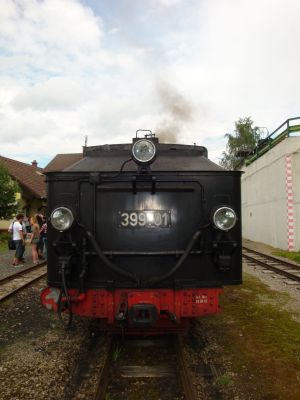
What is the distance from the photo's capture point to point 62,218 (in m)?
4.12

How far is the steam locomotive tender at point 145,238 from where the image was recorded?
4238 mm

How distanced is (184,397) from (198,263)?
1318mm

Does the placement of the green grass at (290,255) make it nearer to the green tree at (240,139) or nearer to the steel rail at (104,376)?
the steel rail at (104,376)

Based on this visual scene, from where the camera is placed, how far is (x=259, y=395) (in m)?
3.76

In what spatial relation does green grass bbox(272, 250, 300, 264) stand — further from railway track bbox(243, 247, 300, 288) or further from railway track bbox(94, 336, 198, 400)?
railway track bbox(94, 336, 198, 400)

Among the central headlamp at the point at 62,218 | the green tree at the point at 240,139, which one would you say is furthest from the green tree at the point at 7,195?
the green tree at the point at 240,139

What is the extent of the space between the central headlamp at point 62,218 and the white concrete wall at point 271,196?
13440 millimetres

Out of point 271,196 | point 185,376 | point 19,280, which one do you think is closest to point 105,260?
point 185,376

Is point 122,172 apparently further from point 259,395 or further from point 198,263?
point 259,395

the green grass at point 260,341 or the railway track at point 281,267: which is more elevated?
the railway track at point 281,267

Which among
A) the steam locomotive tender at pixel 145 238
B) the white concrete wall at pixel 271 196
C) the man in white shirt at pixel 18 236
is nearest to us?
the steam locomotive tender at pixel 145 238

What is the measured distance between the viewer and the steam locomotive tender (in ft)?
13.9

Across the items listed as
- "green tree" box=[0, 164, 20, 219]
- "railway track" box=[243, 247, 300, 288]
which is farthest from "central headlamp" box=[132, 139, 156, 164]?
"green tree" box=[0, 164, 20, 219]

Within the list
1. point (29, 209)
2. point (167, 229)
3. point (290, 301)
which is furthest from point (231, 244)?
point (29, 209)
